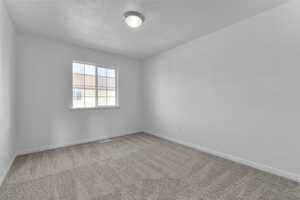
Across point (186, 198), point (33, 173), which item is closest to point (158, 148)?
point (186, 198)

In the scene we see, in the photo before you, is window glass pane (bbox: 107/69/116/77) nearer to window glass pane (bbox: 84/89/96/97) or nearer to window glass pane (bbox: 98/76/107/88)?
window glass pane (bbox: 98/76/107/88)

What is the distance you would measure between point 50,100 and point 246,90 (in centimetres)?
449

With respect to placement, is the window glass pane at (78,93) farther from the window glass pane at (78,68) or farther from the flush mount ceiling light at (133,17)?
the flush mount ceiling light at (133,17)

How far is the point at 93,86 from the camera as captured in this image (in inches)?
158

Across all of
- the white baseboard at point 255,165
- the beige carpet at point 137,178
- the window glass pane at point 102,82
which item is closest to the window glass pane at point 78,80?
the window glass pane at point 102,82

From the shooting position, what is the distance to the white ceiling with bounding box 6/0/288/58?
204 cm

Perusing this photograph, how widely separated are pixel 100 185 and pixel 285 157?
2969 mm

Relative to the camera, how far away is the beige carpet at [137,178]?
5.47ft

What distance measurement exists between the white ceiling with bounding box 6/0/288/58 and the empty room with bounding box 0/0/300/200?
0.07 feet

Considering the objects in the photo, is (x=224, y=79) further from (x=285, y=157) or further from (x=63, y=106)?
(x=63, y=106)

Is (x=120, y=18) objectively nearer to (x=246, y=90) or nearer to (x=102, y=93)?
Result: (x=102, y=93)

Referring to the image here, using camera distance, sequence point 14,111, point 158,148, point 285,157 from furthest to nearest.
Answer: point 158,148
point 14,111
point 285,157

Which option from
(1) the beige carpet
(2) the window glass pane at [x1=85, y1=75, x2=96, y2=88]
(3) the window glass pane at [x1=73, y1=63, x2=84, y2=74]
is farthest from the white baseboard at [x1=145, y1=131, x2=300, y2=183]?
(3) the window glass pane at [x1=73, y1=63, x2=84, y2=74]

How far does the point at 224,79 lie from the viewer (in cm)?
274
